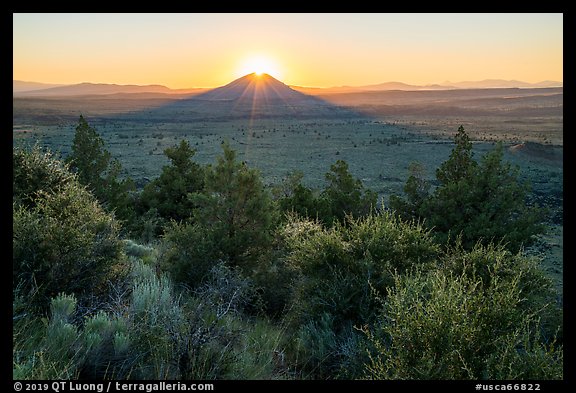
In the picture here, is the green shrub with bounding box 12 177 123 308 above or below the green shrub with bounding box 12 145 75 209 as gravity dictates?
below

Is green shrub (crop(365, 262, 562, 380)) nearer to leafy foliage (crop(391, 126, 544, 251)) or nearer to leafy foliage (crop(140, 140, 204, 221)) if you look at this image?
leafy foliage (crop(391, 126, 544, 251))

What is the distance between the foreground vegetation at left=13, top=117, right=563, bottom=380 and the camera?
4559 millimetres

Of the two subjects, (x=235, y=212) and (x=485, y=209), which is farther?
(x=485, y=209)

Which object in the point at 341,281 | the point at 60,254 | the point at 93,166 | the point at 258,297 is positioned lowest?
the point at 258,297

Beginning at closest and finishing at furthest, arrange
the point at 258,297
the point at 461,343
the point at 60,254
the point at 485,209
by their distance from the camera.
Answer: the point at 461,343
the point at 60,254
the point at 258,297
the point at 485,209

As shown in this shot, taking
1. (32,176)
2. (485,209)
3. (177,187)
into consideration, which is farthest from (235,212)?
(177,187)

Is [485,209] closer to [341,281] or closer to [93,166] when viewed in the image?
[341,281]

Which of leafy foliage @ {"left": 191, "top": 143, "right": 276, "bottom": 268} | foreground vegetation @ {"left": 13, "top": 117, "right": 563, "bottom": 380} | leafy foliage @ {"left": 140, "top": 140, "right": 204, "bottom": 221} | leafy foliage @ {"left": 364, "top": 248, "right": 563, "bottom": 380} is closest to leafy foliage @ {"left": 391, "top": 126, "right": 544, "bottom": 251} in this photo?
foreground vegetation @ {"left": 13, "top": 117, "right": 563, "bottom": 380}

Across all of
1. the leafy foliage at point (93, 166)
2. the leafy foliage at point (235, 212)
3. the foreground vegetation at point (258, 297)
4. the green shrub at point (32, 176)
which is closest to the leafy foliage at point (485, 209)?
the foreground vegetation at point (258, 297)

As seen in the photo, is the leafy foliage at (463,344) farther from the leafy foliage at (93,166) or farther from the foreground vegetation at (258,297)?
the leafy foliage at (93,166)

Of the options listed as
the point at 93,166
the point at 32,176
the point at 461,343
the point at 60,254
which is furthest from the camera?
the point at 93,166

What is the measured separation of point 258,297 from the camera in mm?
8594

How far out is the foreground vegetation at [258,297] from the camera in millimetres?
4559
